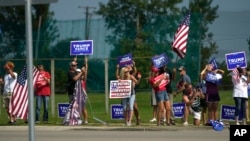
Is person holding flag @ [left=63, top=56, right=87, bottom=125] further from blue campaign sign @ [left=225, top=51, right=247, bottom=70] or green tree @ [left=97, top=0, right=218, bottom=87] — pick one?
green tree @ [left=97, top=0, right=218, bottom=87]

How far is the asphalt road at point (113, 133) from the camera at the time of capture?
16.1 metres

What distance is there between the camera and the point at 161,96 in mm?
19266

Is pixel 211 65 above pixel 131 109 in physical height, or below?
above

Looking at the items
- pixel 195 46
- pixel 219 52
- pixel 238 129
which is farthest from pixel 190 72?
pixel 238 129

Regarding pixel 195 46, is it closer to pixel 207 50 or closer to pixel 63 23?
pixel 207 50

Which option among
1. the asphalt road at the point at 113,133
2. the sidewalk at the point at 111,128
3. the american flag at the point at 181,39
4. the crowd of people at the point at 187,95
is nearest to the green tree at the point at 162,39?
the american flag at the point at 181,39

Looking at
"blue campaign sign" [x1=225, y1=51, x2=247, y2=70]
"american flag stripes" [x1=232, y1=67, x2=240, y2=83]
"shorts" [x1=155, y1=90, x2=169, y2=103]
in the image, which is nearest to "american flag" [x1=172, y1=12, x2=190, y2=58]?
"blue campaign sign" [x1=225, y1=51, x2=247, y2=70]

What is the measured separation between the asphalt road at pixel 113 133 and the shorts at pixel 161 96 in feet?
2.85

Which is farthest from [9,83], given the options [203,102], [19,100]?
[203,102]

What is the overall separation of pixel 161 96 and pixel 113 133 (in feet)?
7.43

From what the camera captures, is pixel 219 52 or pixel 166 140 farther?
pixel 219 52

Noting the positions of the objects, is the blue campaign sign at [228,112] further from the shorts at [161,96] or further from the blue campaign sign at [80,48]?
the blue campaign sign at [80,48]

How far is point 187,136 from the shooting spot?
54.2 ft

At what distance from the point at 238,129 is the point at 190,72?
64.4ft
